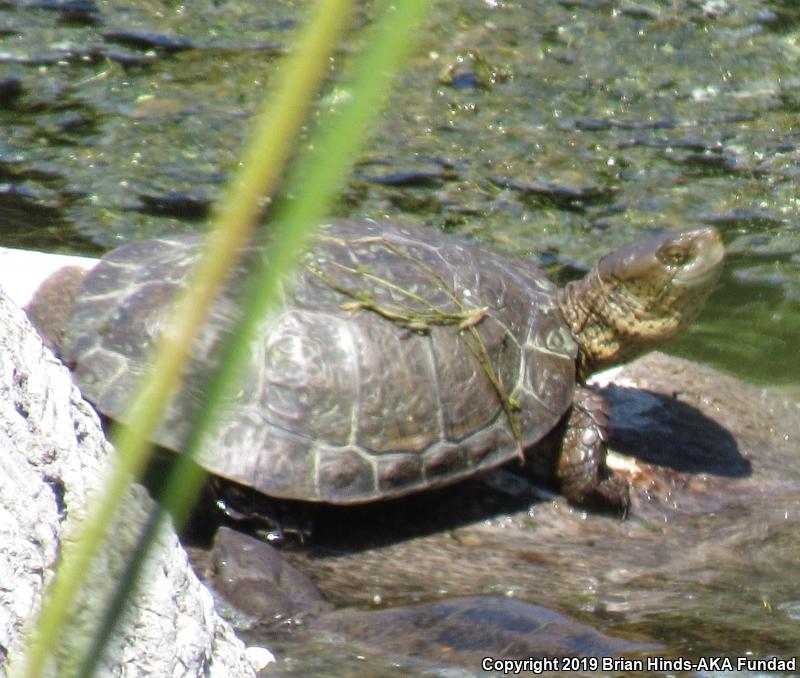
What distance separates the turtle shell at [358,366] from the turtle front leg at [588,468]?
177 millimetres

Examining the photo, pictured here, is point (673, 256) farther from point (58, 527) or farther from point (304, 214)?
point (304, 214)

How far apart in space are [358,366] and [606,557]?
3.82 feet

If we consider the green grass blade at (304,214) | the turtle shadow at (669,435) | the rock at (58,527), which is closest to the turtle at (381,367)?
the turtle shadow at (669,435)

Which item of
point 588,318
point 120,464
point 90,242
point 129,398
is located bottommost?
point 90,242

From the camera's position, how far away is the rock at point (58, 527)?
73.7 inches

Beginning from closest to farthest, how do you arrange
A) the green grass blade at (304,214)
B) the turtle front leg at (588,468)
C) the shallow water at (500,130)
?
the green grass blade at (304,214)
the turtle front leg at (588,468)
the shallow water at (500,130)

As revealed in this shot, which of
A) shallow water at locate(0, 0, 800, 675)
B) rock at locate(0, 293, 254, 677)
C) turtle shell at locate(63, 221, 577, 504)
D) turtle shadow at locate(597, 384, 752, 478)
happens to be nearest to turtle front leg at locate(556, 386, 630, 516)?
turtle shell at locate(63, 221, 577, 504)

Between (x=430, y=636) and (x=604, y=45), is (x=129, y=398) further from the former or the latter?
(x=604, y=45)

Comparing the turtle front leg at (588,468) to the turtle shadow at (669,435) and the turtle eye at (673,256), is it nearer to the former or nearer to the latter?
the turtle shadow at (669,435)

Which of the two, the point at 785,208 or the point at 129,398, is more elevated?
the point at 129,398

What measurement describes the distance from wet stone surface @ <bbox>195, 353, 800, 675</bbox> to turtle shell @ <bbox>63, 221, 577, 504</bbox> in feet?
1.06

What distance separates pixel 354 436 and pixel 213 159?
177 inches

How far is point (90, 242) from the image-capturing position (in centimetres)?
795

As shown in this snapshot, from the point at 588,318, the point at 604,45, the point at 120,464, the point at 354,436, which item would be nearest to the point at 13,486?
the point at 120,464
